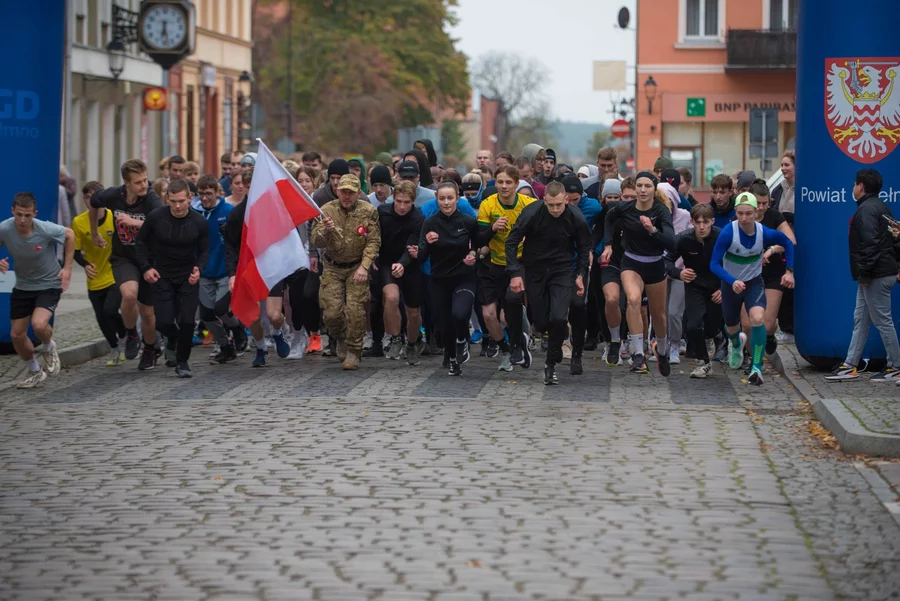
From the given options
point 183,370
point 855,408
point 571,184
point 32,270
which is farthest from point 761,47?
point 855,408

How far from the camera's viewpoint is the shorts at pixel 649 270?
14.6m

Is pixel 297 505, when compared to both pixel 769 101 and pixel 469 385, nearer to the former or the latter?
pixel 469 385

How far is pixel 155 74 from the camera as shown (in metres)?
48.5

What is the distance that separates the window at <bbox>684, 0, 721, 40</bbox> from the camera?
166 feet

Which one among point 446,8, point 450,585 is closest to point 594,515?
point 450,585

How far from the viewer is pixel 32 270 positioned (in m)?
14.1

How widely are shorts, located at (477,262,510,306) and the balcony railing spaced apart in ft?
118

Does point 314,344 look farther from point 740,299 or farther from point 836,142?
point 836,142

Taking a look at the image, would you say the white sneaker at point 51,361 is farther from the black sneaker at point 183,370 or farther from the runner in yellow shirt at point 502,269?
the runner in yellow shirt at point 502,269

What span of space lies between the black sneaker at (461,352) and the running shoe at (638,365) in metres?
1.54

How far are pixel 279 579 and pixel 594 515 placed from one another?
196cm

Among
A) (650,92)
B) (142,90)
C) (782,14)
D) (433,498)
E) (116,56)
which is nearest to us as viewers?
(433,498)

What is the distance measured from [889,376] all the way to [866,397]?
4.11 feet

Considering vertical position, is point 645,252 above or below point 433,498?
above
